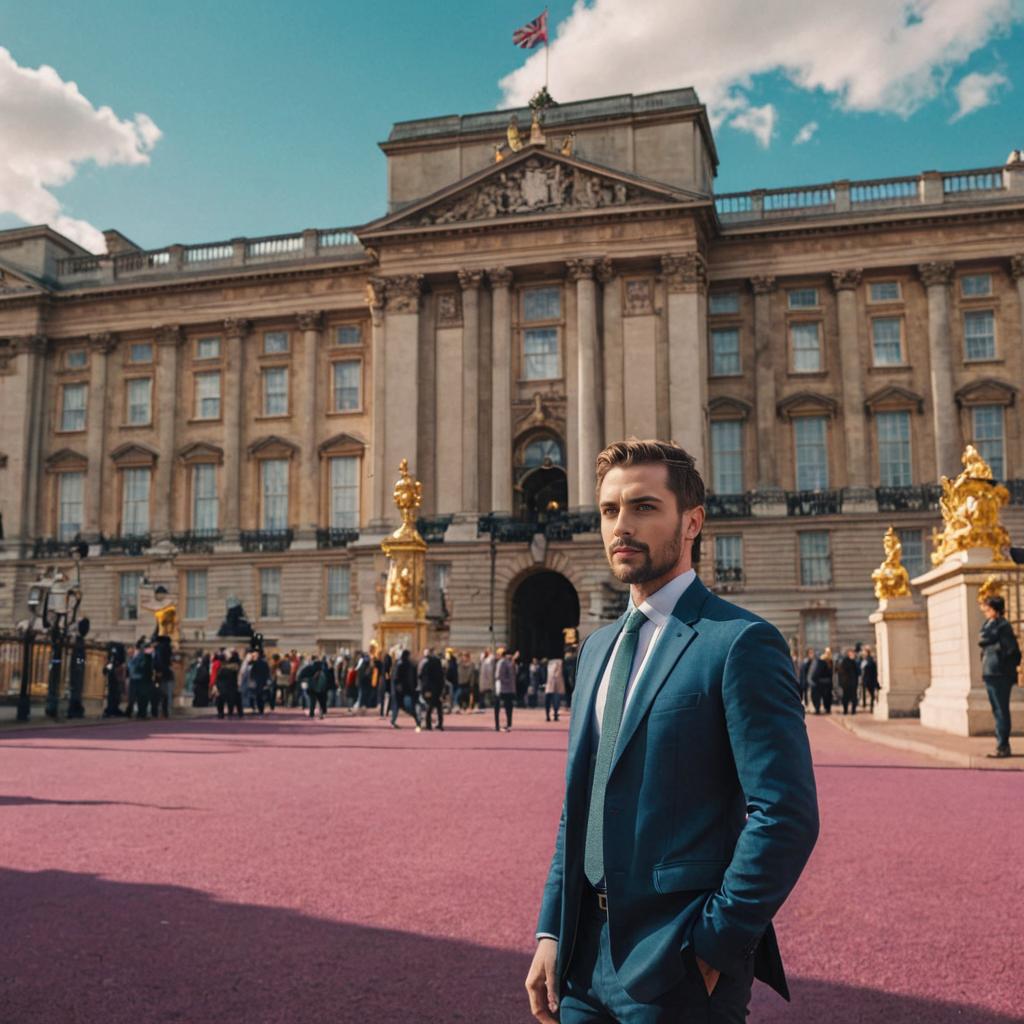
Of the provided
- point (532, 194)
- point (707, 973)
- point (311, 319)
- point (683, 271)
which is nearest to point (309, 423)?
point (311, 319)

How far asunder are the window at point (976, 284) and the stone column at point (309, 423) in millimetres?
26778

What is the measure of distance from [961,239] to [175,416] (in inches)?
1351

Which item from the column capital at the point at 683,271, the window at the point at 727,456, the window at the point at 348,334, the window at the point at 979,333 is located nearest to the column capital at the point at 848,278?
the window at the point at 979,333

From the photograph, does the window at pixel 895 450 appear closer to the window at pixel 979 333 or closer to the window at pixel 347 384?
the window at pixel 979 333

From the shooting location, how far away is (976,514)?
60.0ft

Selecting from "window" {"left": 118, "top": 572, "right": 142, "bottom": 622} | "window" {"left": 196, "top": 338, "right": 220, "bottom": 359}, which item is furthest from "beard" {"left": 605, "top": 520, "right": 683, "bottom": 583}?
"window" {"left": 196, "top": 338, "right": 220, "bottom": 359}

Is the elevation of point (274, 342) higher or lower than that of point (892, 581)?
higher

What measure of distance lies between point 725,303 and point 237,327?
21.6 metres

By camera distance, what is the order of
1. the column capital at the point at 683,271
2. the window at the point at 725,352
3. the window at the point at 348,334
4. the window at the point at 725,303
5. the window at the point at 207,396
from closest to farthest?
1. the column capital at the point at 683,271
2. the window at the point at 725,352
3. the window at the point at 725,303
4. the window at the point at 348,334
5. the window at the point at 207,396

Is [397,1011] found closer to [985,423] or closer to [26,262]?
[985,423]

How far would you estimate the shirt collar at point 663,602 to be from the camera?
295cm

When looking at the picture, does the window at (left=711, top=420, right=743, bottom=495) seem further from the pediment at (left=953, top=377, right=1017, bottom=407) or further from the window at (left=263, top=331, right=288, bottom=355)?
the window at (left=263, top=331, right=288, bottom=355)

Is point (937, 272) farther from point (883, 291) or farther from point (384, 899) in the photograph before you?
point (384, 899)

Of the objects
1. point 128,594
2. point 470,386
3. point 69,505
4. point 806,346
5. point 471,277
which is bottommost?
point 128,594
